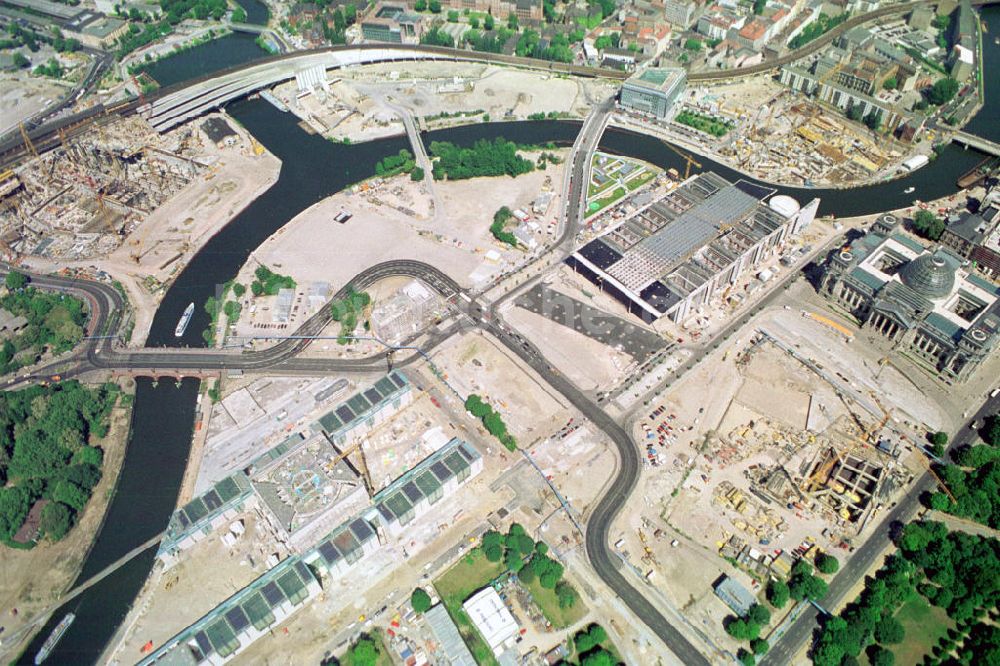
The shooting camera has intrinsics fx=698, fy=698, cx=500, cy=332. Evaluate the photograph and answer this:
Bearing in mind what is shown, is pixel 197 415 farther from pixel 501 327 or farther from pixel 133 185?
pixel 133 185

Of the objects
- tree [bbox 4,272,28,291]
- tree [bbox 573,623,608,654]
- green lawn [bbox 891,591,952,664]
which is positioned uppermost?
tree [bbox 4,272,28,291]

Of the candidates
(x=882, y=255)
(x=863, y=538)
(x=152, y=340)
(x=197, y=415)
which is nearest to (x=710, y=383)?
(x=863, y=538)

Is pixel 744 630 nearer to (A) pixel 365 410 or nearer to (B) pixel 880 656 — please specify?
(B) pixel 880 656

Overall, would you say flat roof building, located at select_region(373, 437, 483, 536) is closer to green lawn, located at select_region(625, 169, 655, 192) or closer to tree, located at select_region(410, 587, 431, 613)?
tree, located at select_region(410, 587, 431, 613)

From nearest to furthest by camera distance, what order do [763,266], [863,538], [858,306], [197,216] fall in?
1. [863,538]
2. [858,306]
3. [763,266]
4. [197,216]

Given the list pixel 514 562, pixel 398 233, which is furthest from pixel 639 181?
pixel 514 562

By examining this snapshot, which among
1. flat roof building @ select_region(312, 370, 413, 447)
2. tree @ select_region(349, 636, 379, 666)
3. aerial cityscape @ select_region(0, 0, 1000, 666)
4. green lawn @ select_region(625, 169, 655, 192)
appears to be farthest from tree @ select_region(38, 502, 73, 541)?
green lawn @ select_region(625, 169, 655, 192)
